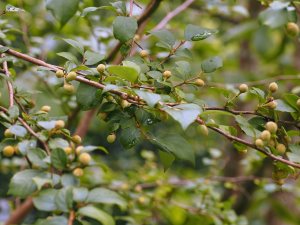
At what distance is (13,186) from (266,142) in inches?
14.8

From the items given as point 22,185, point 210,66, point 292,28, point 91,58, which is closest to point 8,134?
point 22,185

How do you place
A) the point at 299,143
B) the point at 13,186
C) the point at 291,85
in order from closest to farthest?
the point at 13,186, the point at 299,143, the point at 291,85

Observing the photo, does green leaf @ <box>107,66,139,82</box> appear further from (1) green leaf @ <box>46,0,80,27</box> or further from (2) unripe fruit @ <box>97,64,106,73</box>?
(1) green leaf @ <box>46,0,80,27</box>

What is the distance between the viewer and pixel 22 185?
711 mm

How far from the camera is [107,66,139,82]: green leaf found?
72 cm

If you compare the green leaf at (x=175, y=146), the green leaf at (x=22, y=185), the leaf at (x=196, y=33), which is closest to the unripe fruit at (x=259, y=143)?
the green leaf at (x=175, y=146)

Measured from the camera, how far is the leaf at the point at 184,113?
653 mm

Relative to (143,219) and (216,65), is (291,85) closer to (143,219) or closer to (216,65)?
(143,219)

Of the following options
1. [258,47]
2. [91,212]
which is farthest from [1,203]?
[258,47]

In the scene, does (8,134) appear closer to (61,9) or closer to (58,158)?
(58,158)

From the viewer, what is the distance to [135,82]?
76 centimetres

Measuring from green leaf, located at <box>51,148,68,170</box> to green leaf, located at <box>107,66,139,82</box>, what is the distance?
14cm

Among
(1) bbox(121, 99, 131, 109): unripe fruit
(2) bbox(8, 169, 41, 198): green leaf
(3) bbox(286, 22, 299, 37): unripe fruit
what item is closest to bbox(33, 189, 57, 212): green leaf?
(2) bbox(8, 169, 41, 198): green leaf

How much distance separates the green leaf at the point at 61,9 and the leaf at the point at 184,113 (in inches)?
9.0
